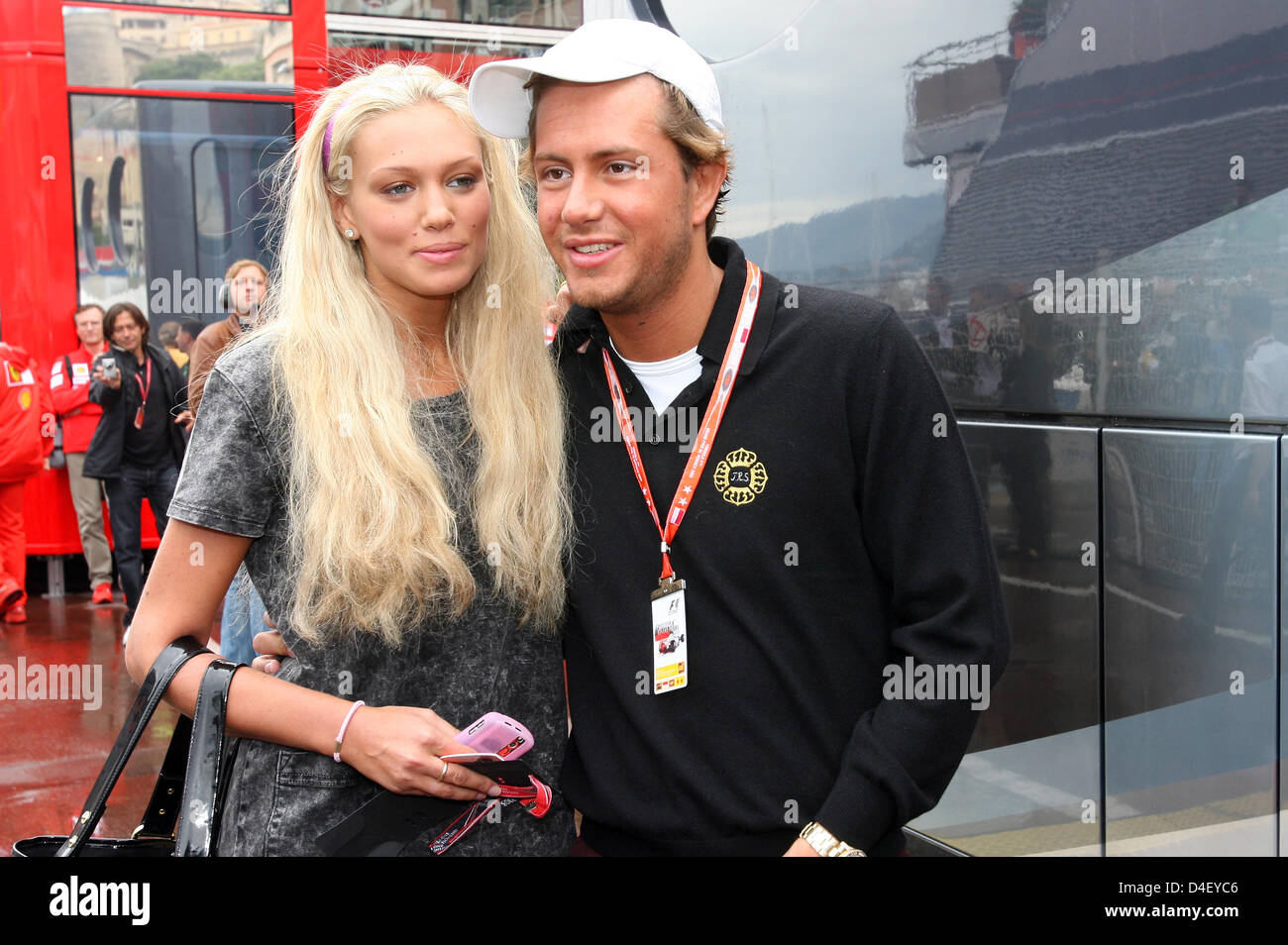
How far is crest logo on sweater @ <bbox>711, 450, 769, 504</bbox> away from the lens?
188 centimetres

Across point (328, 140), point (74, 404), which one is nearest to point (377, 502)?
point (328, 140)

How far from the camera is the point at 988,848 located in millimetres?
3135

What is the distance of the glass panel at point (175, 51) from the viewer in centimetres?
924

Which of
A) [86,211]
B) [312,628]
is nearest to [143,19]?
[86,211]

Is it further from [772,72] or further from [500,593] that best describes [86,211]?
[500,593]

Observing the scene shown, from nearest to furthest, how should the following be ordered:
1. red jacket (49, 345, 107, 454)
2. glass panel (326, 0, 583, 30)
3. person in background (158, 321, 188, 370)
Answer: red jacket (49, 345, 107, 454), glass panel (326, 0, 583, 30), person in background (158, 321, 188, 370)

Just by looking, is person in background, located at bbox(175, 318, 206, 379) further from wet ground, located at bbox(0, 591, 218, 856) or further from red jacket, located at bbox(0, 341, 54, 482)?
wet ground, located at bbox(0, 591, 218, 856)

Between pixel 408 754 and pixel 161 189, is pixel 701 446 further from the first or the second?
pixel 161 189

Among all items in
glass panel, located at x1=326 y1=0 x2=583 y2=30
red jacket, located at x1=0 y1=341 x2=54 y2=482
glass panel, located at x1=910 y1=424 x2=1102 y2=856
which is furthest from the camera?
glass panel, located at x1=326 y1=0 x2=583 y2=30

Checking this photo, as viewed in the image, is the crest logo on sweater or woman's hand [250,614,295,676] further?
woman's hand [250,614,295,676]

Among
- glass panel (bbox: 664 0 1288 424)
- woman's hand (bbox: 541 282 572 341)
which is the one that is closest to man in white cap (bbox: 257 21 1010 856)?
woman's hand (bbox: 541 282 572 341)

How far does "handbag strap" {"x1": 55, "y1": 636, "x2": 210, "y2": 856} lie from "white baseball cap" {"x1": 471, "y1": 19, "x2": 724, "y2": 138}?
3.22 feet

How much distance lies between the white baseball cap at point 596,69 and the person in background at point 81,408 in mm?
7874

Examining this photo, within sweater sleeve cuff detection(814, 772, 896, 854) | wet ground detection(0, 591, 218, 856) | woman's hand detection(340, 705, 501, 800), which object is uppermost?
woman's hand detection(340, 705, 501, 800)
